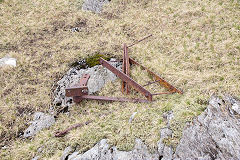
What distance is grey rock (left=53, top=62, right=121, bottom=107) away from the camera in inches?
280

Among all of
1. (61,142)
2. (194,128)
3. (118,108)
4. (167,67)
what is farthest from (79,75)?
(194,128)

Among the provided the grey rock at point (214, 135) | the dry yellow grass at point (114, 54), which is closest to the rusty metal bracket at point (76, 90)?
the dry yellow grass at point (114, 54)

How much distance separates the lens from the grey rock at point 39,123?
6.10 meters

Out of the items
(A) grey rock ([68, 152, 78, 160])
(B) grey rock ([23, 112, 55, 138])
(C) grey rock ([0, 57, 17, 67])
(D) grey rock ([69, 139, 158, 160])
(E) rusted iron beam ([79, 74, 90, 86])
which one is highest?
(C) grey rock ([0, 57, 17, 67])

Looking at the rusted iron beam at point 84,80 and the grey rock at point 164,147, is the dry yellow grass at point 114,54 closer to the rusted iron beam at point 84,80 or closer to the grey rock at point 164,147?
the grey rock at point 164,147

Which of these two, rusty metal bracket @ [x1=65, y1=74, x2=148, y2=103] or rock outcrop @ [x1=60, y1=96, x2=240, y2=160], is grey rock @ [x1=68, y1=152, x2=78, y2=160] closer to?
rock outcrop @ [x1=60, y1=96, x2=240, y2=160]

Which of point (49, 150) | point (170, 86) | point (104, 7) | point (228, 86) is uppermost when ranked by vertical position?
point (104, 7)

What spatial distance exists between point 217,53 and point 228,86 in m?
3.24

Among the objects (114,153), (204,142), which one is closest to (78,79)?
(114,153)

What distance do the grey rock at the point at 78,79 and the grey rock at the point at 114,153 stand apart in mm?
3007

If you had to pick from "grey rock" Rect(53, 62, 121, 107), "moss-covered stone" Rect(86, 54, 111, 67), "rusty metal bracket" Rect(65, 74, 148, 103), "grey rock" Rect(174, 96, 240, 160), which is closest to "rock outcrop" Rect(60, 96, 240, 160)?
"grey rock" Rect(174, 96, 240, 160)

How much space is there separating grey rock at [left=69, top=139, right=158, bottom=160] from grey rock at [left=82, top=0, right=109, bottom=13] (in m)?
12.4

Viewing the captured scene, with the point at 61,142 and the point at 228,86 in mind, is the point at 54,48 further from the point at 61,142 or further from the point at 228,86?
the point at 228,86

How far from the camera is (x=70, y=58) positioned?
9.20 meters
